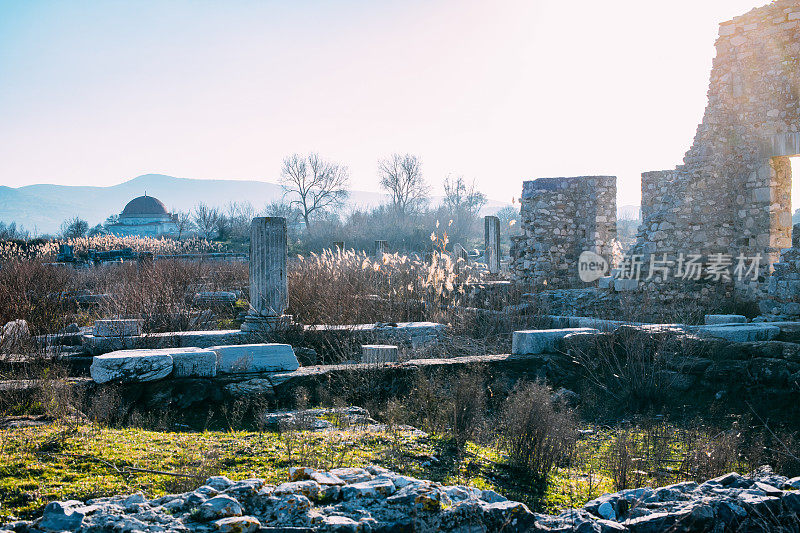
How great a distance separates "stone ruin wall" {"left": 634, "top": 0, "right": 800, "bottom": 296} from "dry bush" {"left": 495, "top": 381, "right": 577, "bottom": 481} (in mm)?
8466

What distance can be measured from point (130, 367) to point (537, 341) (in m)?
4.80

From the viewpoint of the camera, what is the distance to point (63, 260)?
22562 millimetres

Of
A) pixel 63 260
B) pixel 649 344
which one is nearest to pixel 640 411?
pixel 649 344

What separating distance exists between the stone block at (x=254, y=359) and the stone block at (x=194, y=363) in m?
0.15

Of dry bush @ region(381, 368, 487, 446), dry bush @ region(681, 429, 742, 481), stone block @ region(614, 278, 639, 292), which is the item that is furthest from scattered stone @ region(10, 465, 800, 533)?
stone block @ region(614, 278, 639, 292)

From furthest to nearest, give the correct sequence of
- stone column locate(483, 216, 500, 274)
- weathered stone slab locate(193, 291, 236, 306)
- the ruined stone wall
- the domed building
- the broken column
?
the domed building → stone column locate(483, 216, 500, 274) → the ruined stone wall → weathered stone slab locate(193, 291, 236, 306) → the broken column

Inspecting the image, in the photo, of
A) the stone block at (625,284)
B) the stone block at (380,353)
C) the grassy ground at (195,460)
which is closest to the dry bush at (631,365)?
the stone block at (380,353)

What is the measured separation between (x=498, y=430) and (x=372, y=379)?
1.74 metres

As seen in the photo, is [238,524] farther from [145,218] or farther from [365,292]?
[145,218]

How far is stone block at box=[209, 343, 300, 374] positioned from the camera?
706 cm

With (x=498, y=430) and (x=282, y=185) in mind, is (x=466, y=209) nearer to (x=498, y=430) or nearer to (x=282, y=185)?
(x=282, y=185)

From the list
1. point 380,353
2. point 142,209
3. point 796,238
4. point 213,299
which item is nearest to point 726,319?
point 796,238

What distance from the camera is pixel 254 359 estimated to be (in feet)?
Result: 23.5

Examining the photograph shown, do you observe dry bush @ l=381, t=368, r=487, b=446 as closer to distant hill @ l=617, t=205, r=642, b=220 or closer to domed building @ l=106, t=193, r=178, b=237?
domed building @ l=106, t=193, r=178, b=237
